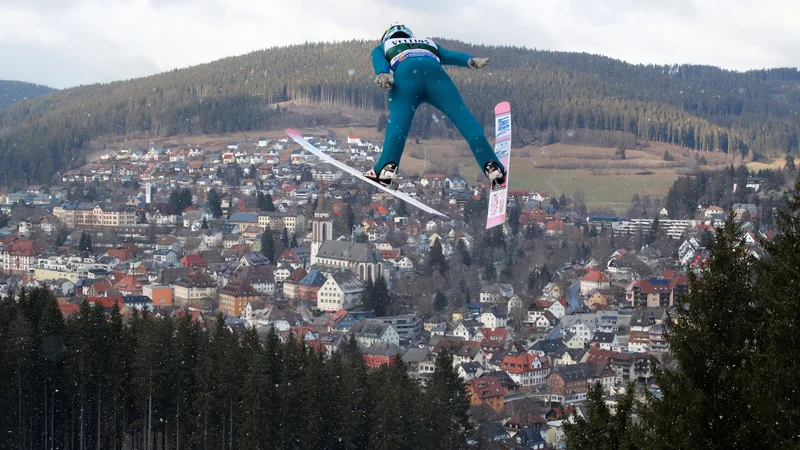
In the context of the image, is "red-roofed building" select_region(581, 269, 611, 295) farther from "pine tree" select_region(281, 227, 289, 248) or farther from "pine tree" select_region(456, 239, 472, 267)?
"pine tree" select_region(281, 227, 289, 248)

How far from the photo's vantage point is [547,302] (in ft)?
149

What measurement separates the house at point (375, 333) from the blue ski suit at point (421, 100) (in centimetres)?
3345

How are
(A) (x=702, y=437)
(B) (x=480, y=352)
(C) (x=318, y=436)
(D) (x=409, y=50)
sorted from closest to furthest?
(D) (x=409, y=50) < (A) (x=702, y=437) < (C) (x=318, y=436) < (B) (x=480, y=352)

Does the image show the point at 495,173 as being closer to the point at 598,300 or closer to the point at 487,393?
the point at 487,393

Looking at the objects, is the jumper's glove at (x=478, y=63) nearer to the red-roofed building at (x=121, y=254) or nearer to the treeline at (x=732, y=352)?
the treeline at (x=732, y=352)

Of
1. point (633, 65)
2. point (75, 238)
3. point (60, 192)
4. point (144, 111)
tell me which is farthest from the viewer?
point (633, 65)

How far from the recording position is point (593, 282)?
49.1 metres

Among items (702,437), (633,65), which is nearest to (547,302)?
(702,437)

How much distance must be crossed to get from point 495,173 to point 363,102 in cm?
8919

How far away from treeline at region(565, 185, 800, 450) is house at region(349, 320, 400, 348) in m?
32.1

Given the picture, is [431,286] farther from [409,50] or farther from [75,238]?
[409,50]

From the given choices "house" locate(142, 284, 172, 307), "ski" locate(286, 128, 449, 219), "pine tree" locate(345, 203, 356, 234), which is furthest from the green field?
"ski" locate(286, 128, 449, 219)

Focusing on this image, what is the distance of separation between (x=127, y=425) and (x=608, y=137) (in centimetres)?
6603

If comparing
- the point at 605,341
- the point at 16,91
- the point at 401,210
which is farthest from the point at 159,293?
the point at 16,91
